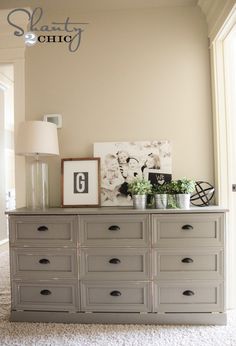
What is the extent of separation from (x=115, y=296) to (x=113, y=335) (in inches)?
10.3

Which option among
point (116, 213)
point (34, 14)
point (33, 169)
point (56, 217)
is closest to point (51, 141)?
point (33, 169)

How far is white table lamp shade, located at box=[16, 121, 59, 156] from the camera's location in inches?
87.6

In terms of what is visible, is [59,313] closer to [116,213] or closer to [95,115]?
[116,213]

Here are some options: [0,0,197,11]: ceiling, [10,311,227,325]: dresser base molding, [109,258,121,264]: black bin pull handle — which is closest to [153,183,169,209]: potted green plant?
[109,258,121,264]: black bin pull handle

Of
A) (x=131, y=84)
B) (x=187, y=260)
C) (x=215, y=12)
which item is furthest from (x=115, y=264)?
(x=215, y=12)

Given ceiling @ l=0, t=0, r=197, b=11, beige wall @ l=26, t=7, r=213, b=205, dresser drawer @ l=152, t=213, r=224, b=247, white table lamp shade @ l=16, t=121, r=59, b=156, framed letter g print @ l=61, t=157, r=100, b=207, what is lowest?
dresser drawer @ l=152, t=213, r=224, b=247

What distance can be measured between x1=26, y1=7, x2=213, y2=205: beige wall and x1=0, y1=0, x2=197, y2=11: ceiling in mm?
50

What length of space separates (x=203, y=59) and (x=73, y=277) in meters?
2.20

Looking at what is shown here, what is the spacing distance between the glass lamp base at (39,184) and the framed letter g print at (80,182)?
160mm

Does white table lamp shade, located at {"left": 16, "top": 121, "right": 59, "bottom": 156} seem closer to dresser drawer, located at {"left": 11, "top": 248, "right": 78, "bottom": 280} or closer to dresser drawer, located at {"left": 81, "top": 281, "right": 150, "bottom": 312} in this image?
dresser drawer, located at {"left": 11, "top": 248, "right": 78, "bottom": 280}

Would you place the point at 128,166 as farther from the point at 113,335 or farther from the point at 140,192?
the point at 113,335

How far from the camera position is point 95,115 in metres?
2.53

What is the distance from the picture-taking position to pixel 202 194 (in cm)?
242

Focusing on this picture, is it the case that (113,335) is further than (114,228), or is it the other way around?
(114,228)
